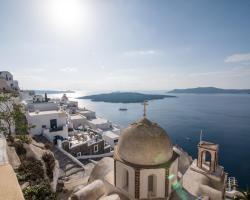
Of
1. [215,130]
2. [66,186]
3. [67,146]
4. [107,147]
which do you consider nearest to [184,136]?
[215,130]

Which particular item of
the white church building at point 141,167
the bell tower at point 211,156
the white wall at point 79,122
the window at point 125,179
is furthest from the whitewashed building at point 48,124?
the bell tower at point 211,156

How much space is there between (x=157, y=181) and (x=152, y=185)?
3.74 feet

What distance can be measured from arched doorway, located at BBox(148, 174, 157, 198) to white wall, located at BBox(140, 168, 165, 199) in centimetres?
25

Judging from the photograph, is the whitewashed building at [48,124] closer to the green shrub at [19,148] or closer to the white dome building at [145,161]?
the green shrub at [19,148]

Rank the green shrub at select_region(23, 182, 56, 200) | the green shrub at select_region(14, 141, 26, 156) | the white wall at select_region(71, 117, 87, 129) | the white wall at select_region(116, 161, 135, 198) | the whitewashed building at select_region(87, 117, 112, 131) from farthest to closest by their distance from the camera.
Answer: the whitewashed building at select_region(87, 117, 112, 131)
the white wall at select_region(71, 117, 87, 129)
the green shrub at select_region(14, 141, 26, 156)
the white wall at select_region(116, 161, 135, 198)
the green shrub at select_region(23, 182, 56, 200)

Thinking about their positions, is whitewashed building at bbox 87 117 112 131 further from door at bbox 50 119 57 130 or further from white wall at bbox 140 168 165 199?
white wall at bbox 140 168 165 199

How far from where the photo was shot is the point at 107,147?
121 feet

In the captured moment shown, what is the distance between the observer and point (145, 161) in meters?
Result: 12.5

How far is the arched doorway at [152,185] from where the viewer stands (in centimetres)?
1322

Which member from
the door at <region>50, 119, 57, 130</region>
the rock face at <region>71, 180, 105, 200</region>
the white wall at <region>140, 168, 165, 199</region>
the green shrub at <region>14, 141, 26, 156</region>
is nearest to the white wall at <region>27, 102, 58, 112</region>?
the door at <region>50, 119, 57, 130</region>

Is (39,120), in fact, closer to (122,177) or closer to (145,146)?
(122,177)

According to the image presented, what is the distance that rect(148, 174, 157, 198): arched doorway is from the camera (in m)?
13.2

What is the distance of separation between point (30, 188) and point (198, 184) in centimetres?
1214

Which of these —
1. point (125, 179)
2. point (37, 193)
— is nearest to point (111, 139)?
point (125, 179)
